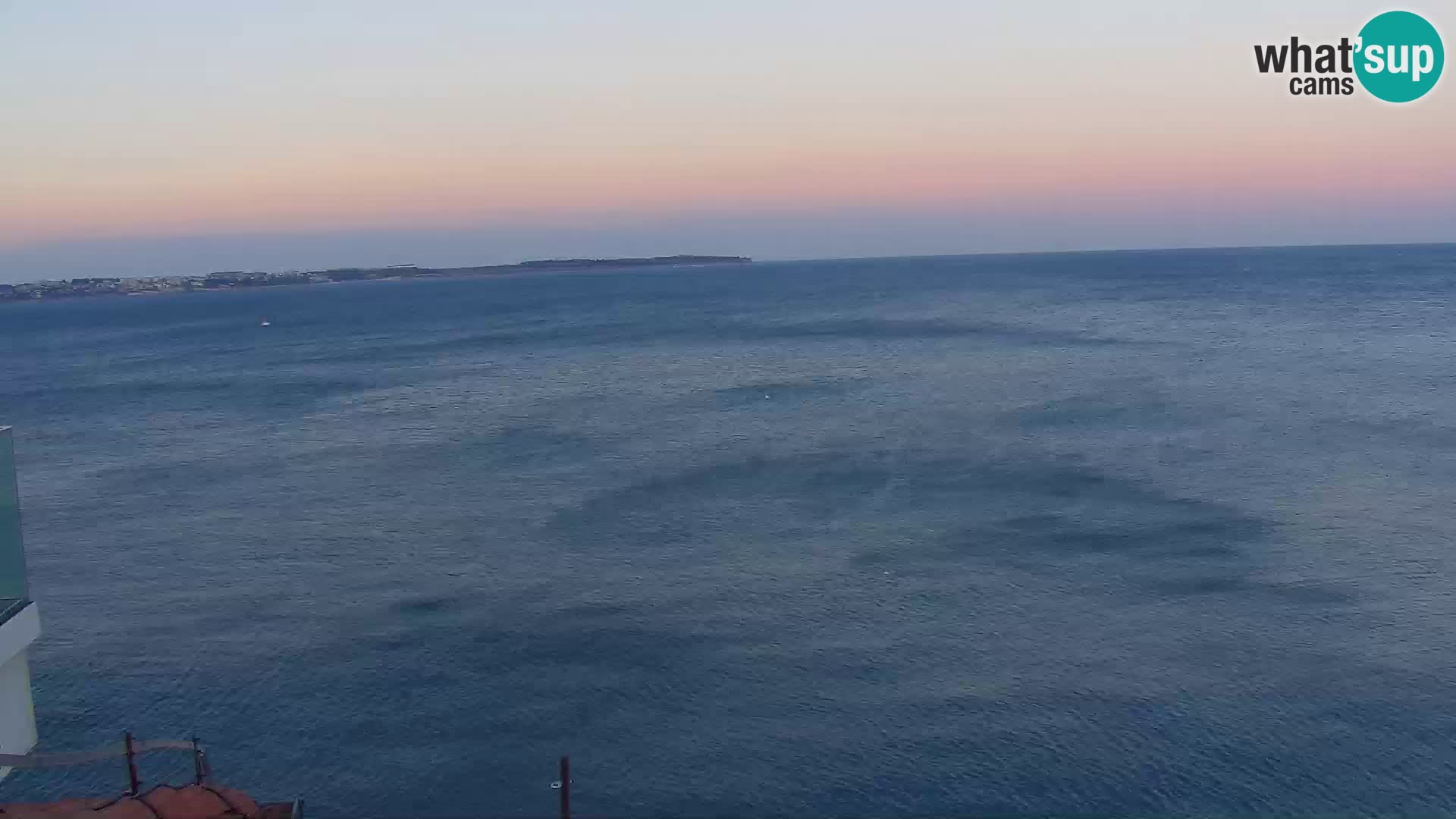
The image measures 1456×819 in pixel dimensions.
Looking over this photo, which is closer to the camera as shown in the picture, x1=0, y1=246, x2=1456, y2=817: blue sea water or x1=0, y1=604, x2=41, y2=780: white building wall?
x1=0, y1=604, x2=41, y2=780: white building wall

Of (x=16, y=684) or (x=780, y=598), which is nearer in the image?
(x=16, y=684)

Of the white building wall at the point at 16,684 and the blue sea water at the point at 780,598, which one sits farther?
the blue sea water at the point at 780,598

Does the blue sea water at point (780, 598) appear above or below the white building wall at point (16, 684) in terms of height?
below

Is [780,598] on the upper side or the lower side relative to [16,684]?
lower

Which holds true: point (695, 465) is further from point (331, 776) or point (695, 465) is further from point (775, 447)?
point (331, 776)

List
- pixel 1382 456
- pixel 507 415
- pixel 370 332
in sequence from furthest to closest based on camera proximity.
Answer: pixel 370 332 < pixel 507 415 < pixel 1382 456

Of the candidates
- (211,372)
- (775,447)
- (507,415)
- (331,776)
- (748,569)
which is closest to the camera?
(331,776)

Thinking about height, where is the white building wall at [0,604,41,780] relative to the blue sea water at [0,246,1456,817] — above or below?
above

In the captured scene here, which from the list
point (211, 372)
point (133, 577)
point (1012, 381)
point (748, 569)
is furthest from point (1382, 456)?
point (211, 372)
